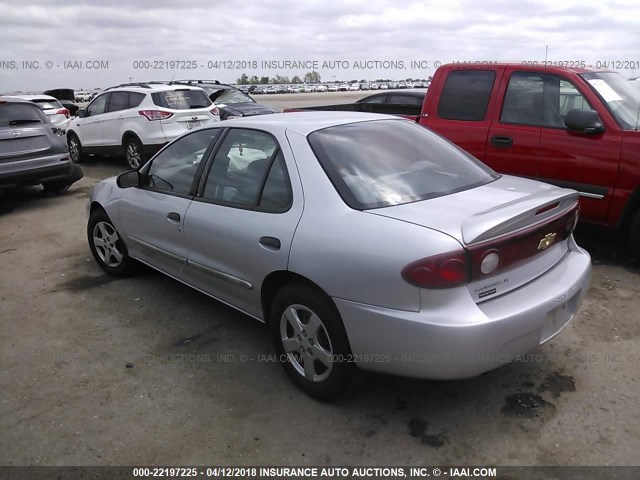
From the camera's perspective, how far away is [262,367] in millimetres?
3404

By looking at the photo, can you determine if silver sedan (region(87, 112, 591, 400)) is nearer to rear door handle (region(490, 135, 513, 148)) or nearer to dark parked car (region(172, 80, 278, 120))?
rear door handle (region(490, 135, 513, 148))

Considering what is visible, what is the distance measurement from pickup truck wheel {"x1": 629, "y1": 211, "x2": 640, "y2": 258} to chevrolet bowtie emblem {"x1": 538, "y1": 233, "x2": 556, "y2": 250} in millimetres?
2429

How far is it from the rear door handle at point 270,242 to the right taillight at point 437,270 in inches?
32.8

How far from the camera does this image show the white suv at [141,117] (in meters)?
10.0

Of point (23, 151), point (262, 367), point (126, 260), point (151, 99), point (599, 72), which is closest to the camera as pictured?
point (262, 367)

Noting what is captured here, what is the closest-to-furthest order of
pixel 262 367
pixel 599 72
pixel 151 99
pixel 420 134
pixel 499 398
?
pixel 499 398 < pixel 262 367 < pixel 420 134 < pixel 599 72 < pixel 151 99

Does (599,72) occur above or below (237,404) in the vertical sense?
above

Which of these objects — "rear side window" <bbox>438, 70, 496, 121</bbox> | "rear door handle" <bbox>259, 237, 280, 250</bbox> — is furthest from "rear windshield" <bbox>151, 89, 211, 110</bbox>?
"rear door handle" <bbox>259, 237, 280, 250</bbox>

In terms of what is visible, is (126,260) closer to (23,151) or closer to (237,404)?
(237,404)

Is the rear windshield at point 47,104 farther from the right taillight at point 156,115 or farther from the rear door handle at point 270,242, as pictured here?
the rear door handle at point 270,242

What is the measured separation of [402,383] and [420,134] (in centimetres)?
168

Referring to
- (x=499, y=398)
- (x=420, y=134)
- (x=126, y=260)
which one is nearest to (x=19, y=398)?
(x=126, y=260)

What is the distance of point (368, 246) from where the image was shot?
2.56 m

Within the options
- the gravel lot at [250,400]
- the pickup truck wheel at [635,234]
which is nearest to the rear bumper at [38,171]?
the gravel lot at [250,400]
